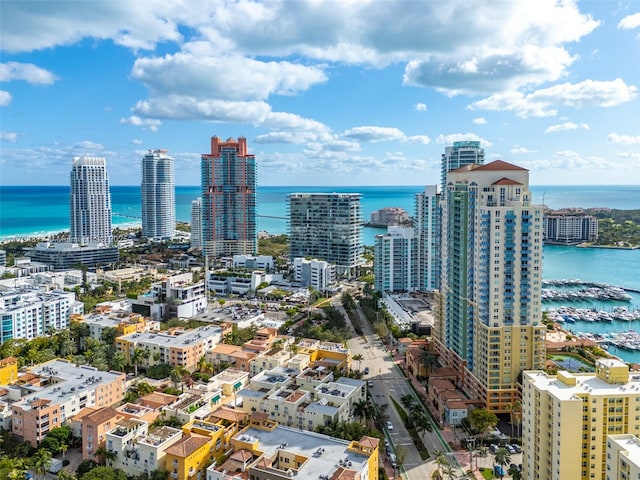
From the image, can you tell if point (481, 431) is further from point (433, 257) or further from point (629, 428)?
point (433, 257)

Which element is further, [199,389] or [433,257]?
[433,257]

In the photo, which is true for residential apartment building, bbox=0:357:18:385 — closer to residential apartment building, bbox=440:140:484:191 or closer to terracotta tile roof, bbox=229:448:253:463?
terracotta tile roof, bbox=229:448:253:463

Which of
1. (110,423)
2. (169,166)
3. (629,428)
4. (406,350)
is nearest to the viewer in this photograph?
(629,428)

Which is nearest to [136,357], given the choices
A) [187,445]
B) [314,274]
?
[187,445]

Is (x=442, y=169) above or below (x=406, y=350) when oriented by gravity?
above

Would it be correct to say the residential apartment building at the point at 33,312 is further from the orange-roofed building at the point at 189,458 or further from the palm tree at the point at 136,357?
the orange-roofed building at the point at 189,458

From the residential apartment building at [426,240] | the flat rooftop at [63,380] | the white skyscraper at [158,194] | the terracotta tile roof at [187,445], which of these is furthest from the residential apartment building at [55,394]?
the white skyscraper at [158,194]

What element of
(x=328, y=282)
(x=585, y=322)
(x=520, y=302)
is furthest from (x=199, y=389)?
(x=585, y=322)
